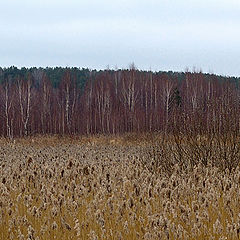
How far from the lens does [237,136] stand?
919 cm

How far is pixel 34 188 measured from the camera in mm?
8000

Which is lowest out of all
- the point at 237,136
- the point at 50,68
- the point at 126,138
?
the point at 126,138

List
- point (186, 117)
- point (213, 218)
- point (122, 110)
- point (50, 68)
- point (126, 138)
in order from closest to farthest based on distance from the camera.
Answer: point (213, 218) < point (186, 117) < point (126, 138) < point (122, 110) < point (50, 68)

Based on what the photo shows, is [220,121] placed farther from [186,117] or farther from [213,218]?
[213,218]

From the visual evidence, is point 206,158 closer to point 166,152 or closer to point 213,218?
point 166,152

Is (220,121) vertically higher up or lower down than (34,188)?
higher up

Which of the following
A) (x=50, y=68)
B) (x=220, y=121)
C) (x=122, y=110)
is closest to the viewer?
(x=220, y=121)

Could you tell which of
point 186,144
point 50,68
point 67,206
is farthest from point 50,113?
point 50,68

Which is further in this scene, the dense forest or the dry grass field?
the dense forest

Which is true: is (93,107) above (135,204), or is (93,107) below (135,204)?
above

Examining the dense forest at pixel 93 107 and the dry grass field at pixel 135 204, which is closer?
the dry grass field at pixel 135 204

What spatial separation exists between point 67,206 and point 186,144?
4.79 metres

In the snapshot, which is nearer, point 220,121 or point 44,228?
point 44,228

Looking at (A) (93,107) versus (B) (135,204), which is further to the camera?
(A) (93,107)
